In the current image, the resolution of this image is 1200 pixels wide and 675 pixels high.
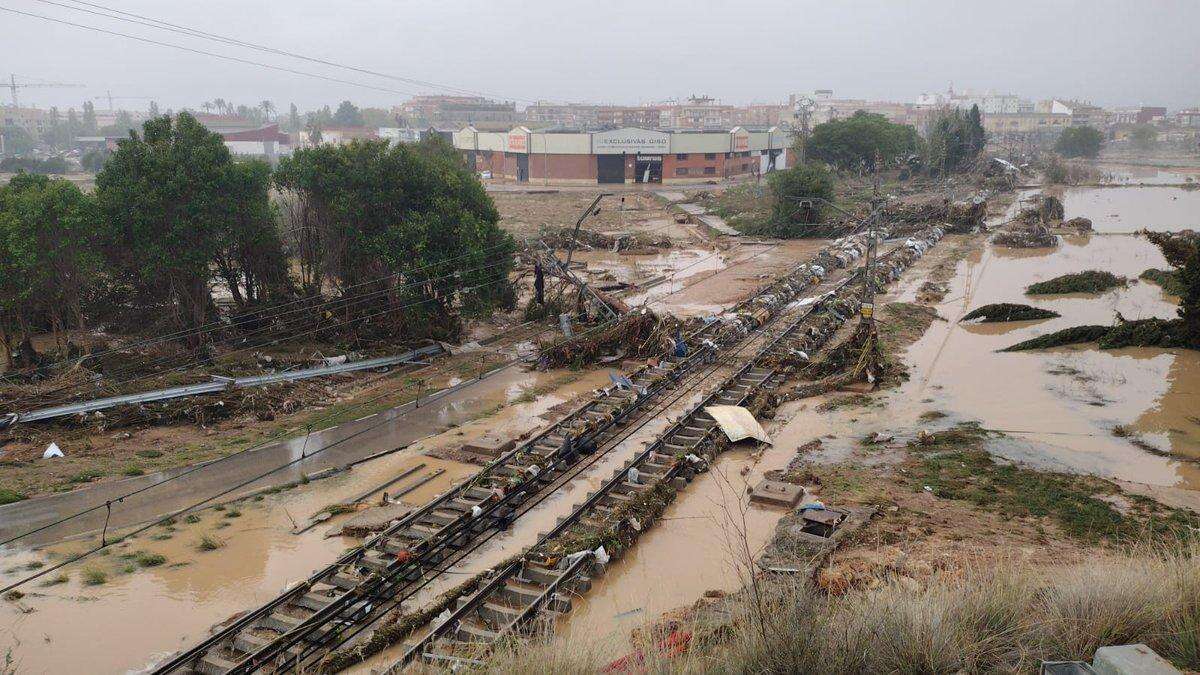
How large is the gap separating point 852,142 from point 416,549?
68138 millimetres

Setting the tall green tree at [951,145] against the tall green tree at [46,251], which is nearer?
the tall green tree at [46,251]

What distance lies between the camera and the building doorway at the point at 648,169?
Result: 75000 mm

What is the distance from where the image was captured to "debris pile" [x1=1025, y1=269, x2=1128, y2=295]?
34.6m

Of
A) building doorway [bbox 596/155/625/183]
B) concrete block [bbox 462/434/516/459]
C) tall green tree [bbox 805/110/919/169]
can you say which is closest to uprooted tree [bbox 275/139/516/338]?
concrete block [bbox 462/434/516/459]

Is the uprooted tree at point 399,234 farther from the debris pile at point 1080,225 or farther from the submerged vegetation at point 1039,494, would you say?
the debris pile at point 1080,225

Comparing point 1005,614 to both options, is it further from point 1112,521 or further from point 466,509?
point 466,509

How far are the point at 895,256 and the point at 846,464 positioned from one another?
1112 inches

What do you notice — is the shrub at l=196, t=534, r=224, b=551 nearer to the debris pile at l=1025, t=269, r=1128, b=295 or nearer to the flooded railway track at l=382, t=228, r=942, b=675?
the flooded railway track at l=382, t=228, r=942, b=675

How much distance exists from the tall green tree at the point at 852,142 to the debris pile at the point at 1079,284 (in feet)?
128

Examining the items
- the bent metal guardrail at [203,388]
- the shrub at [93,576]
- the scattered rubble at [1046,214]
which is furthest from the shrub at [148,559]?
the scattered rubble at [1046,214]

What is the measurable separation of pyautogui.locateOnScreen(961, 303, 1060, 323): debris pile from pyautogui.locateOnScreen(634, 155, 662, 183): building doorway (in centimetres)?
4868

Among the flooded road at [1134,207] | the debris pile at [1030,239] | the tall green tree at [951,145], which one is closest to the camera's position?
the debris pile at [1030,239]

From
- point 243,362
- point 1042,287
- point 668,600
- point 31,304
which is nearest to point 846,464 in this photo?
point 668,600

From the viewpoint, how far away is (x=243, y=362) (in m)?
21.8
